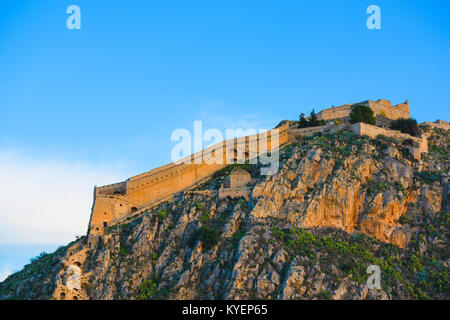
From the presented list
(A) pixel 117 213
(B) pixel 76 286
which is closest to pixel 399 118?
(A) pixel 117 213

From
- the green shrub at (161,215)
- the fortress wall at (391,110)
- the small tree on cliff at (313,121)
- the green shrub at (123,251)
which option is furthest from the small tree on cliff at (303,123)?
the green shrub at (123,251)

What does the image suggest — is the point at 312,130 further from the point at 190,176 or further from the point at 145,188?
the point at 145,188

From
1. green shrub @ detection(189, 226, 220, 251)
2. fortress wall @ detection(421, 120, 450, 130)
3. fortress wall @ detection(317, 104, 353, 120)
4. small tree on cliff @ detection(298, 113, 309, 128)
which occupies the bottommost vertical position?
green shrub @ detection(189, 226, 220, 251)

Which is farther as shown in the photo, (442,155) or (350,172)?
(442,155)

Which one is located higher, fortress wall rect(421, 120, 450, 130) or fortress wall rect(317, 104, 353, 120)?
fortress wall rect(317, 104, 353, 120)

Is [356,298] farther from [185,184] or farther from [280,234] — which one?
[185,184]

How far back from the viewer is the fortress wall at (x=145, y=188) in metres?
78.9

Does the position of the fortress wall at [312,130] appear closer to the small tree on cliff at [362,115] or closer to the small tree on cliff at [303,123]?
the small tree on cliff at [303,123]

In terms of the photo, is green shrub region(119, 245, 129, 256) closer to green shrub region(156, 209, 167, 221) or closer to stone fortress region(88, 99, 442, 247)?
stone fortress region(88, 99, 442, 247)

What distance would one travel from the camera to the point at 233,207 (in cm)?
7556

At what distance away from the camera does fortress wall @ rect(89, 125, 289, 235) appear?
78.9 metres

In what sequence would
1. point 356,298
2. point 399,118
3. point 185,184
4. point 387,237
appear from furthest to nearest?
1. point 399,118
2. point 185,184
3. point 387,237
4. point 356,298

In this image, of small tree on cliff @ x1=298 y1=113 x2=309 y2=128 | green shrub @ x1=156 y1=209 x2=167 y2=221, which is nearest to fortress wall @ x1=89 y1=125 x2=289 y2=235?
green shrub @ x1=156 y1=209 x2=167 y2=221
